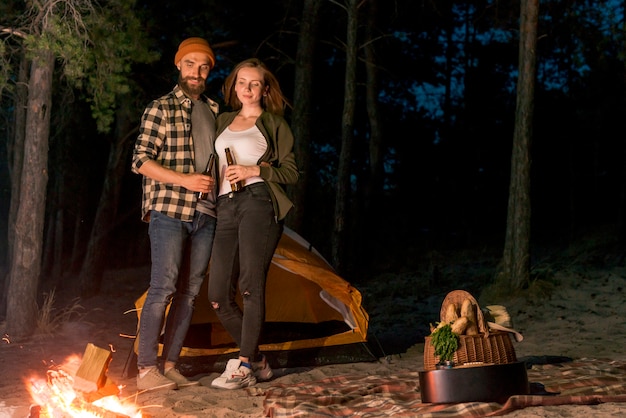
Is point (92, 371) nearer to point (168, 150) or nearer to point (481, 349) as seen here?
point (168, 150)

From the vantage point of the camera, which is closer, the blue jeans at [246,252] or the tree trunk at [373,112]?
the blue jeans at [246,252]

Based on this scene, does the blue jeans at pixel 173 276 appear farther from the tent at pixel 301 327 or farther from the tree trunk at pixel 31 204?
the tree trunk at pixel 31 204

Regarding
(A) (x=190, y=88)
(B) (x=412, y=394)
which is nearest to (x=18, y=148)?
(A) (x=190, y=88)

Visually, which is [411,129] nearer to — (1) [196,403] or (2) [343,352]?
(2) [343,352]

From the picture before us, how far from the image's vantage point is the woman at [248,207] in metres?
4.41

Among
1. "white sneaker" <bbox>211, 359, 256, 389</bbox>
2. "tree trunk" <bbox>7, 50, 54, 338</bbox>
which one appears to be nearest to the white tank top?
"white sneaker" <bbox>211, 359, 256, 389</bbox>

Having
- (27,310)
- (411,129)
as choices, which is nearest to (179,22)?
(27,310)

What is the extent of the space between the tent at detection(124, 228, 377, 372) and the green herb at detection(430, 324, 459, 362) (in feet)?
5.80

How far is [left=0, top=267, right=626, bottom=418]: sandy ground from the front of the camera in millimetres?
4039

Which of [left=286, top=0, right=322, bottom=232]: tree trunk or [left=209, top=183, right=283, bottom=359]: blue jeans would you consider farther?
[left=286, top=0, right=322, bottom=232]: tree trunk

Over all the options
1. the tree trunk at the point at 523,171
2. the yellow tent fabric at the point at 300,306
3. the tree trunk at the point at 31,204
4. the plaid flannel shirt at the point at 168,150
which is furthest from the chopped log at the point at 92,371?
the tree trunk at the point at 523,171

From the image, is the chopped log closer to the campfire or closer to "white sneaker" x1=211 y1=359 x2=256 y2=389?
the campfire

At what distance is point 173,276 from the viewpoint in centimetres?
432

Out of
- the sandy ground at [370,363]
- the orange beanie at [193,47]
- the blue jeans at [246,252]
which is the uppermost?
the orange beanie at [193,47]
